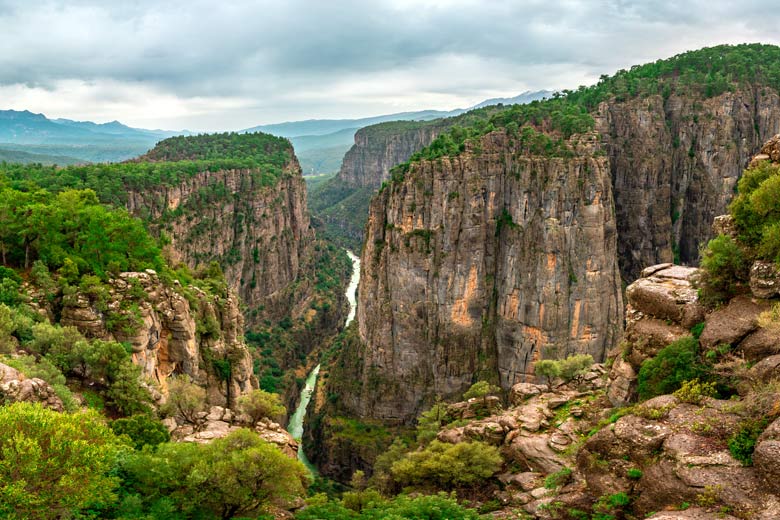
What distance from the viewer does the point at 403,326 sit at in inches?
2459

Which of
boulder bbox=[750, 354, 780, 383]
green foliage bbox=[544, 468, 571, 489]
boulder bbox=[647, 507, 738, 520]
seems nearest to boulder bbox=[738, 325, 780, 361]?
boulder bbox=[750, 354, 780, 383]

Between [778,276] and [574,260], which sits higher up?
[778,276]

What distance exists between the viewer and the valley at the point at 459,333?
17.0m

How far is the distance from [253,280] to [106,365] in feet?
252

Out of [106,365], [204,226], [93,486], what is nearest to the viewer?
[93,486]

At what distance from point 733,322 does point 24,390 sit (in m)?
24.5

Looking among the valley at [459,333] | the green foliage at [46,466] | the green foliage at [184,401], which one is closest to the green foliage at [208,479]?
the valley at [459,333]

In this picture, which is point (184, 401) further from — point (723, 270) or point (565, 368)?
point (565, 368)

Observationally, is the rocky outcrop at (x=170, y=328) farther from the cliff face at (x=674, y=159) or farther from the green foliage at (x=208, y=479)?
the cliff face at (x=674, y=159)

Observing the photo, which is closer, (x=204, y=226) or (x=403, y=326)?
(x=403, y=326)

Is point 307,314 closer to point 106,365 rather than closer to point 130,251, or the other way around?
point 130,251

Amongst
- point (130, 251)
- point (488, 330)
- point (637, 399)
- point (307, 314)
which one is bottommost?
point (307, 314)

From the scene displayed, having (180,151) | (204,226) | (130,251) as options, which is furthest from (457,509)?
(180,151)

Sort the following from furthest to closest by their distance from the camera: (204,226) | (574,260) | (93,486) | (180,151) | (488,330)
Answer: (180,151) → (204,226) → (488,330) → (574,260) → (93,486)
